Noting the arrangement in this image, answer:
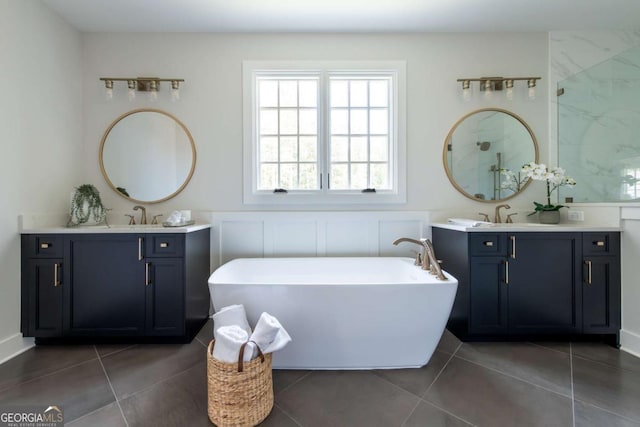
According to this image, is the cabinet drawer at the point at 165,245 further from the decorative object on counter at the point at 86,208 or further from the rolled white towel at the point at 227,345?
the rolled white towel at the point at 227,345

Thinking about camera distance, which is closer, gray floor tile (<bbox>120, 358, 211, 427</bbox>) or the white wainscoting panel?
Result: gray floor tile (<bbox>120, 358, 211, 427</bbox>)

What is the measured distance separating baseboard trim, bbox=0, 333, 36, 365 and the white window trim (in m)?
1.80

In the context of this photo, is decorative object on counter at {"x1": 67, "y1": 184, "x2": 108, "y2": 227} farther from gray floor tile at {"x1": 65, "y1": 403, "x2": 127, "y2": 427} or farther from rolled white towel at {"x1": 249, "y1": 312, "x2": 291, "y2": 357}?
rolled white towel at {"x1": 249, "y1": 312, "x2": 291, "y2": 357}

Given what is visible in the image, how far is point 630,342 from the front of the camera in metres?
1.84

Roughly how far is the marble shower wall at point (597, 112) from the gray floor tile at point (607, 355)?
1.11m

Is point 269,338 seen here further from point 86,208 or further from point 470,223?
point 86,208

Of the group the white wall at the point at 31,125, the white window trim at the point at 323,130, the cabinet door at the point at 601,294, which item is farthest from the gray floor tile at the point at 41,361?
the cabinet door at the point at 601,294

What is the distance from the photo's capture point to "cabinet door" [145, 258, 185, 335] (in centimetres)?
190

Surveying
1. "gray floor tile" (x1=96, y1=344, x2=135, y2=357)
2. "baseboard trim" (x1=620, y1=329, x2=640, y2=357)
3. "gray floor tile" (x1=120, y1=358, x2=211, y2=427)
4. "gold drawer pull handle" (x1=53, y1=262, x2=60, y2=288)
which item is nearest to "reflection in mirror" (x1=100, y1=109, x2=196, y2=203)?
"gold drawer pull handle" (x1=53, y1=262, x2=60, y2=288)

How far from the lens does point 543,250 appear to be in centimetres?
193

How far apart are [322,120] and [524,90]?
190cm

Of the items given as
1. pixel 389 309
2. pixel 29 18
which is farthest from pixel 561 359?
pixel 29 18

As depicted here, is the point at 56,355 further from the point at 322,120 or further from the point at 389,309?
the point at 322,120

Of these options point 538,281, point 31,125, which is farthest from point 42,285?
point 538,281
